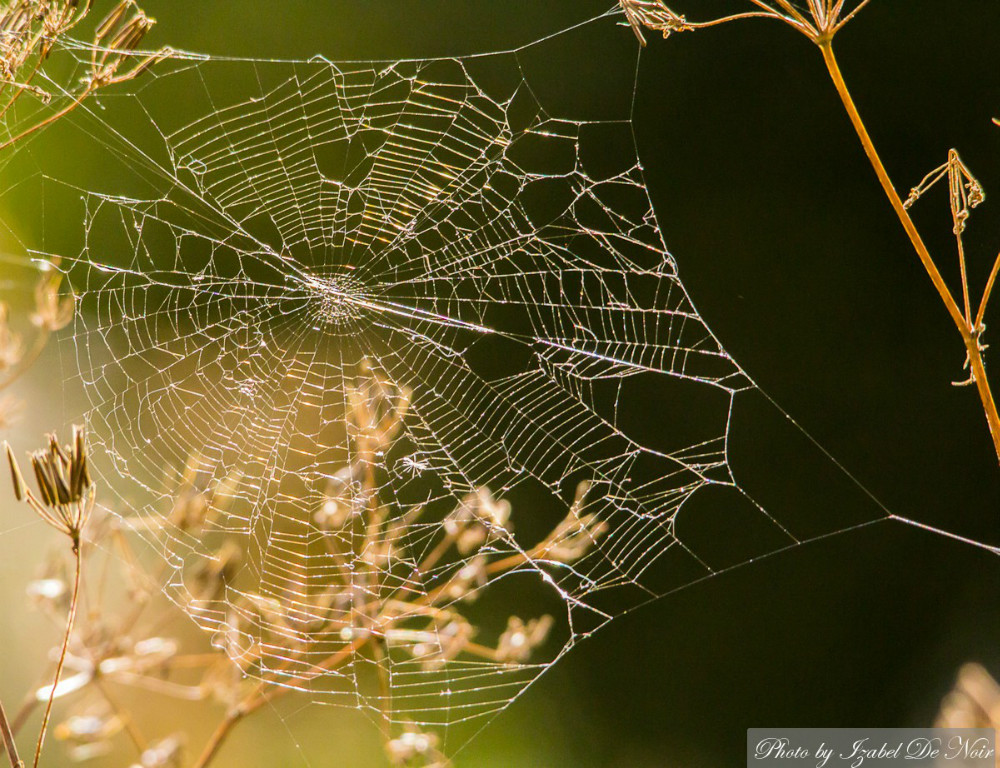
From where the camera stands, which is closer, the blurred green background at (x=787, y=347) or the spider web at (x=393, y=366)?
the spider web at (x=393, y=366)

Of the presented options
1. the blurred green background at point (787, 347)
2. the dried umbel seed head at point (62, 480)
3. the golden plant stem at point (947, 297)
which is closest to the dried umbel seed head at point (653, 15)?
the golden plant stem at point (947, 297)

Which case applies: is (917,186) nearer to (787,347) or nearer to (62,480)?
(62,480)

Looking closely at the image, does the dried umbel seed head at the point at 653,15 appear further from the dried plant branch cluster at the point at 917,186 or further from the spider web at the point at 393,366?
the spider web at the point at 393,366

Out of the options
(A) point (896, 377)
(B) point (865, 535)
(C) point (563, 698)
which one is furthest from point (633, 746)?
(A) point (896, 377)

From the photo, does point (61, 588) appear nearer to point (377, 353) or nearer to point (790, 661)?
point (377, 353)

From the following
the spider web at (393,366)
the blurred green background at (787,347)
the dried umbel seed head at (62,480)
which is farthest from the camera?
the blurred green background at (787,347)

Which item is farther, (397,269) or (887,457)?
(887,457)
